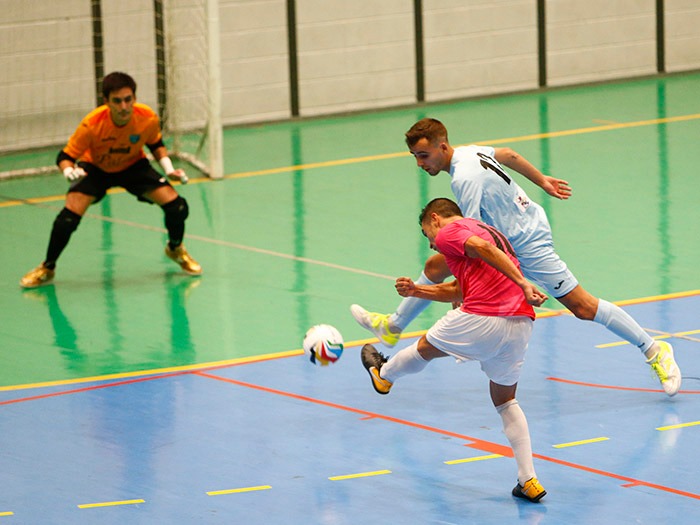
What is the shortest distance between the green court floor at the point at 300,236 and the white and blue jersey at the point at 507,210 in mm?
2174

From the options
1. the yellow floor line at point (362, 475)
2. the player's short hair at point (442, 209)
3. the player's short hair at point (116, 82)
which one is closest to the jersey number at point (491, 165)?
the player's short hair at point (442, 209)

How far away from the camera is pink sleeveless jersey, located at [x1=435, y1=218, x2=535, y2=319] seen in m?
7.54

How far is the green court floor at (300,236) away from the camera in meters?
11.3

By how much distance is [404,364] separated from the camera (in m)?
8.51

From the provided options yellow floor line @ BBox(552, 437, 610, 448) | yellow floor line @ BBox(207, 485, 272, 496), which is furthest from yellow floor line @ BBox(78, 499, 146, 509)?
yellow floor line @ BBox(552, 437, 610, 448)

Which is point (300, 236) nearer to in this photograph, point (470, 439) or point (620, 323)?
point (620, 323)

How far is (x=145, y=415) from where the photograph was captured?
918 cm

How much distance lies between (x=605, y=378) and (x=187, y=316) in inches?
152

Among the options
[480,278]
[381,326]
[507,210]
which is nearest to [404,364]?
[480,278]

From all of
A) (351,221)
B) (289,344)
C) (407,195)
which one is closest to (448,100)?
(407,195)

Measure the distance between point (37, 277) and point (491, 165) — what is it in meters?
5.70

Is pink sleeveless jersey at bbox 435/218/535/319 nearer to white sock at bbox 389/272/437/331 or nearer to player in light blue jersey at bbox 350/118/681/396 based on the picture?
player in light blue jersey at bbox 350/118/681/396

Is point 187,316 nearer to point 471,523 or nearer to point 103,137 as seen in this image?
point 103,137

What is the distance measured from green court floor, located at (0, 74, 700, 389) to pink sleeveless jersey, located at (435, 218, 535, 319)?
128 inches
